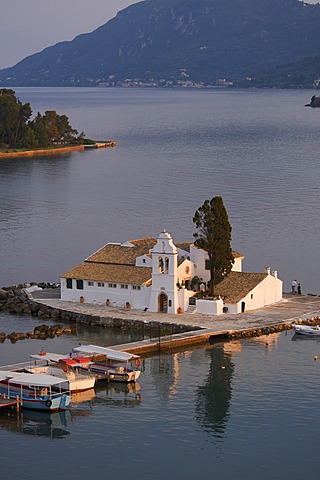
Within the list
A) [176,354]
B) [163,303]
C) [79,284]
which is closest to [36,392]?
[176,354]

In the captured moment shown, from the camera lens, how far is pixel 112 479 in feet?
104

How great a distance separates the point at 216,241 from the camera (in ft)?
161

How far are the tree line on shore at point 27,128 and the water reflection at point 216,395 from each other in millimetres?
96967

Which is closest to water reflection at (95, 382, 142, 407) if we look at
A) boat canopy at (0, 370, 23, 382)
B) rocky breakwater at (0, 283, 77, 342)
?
boat canopy at (0, 370, 23, 382)

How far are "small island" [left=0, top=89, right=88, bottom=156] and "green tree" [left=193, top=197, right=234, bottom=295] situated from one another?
8865cm

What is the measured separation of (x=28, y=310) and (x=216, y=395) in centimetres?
1413

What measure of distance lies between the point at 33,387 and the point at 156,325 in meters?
9.93

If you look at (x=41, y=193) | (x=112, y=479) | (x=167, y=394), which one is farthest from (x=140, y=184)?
(x=112, y=479)

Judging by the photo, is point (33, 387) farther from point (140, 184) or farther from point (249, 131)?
point (249, 131)

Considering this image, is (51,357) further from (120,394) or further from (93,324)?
(93,324)

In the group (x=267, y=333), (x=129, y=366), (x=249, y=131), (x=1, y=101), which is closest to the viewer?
(x=129, y=366)

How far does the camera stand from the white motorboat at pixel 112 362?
39875 millimetres

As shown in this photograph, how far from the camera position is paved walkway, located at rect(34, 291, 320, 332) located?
46.3 metres

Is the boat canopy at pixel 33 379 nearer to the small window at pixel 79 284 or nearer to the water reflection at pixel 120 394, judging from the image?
the water reflection at pixel 120 394
